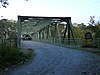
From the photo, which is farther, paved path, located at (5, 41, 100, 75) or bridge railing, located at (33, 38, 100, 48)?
bridge railing, located at (33, 38, 100, 48)

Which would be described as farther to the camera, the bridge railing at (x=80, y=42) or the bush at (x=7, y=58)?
the bridge railing at (x=80, y=42)

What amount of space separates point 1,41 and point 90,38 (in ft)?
54.7

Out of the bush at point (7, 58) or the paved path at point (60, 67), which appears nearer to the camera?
the paved path at point (60, 67)

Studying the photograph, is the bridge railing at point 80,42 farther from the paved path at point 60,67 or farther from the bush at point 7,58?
the bush at point 7,58

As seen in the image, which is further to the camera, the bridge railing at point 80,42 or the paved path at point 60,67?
the bridge railing at point 80,42

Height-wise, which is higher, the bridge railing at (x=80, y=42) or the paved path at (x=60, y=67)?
the bridge railing at (x=80, y=42)

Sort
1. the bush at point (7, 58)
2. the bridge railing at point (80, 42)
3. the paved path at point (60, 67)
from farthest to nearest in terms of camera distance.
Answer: the bridge railing at point (80, 42) → the bush at point (7, 58) → the paved path at point (60, 67)

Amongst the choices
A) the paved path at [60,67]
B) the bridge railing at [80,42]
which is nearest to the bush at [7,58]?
the paved path at [60,67]

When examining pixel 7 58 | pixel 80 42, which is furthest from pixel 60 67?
pixel 80 42

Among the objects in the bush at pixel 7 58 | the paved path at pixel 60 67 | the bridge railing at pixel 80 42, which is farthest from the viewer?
the bridge railing at pixel 80 42

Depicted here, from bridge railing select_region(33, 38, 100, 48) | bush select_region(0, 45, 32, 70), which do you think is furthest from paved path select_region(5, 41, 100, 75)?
bridge railing select_region(33, 38, 100, 48)

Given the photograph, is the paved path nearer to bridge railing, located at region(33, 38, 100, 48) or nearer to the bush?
the bush

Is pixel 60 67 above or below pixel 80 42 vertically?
below

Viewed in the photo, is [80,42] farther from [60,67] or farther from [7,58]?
[60,67]
